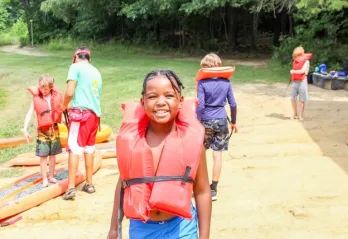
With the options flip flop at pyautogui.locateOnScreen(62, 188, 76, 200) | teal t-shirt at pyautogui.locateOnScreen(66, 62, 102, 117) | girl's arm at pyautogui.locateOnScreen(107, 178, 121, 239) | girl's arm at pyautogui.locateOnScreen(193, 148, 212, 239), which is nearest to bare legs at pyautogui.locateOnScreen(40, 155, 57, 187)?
flip flop at pyautogui.locateOnScreen(62, 188, 76, 200)

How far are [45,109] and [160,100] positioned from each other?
3832mm

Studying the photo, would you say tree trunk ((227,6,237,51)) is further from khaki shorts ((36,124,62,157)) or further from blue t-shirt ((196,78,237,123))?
blue t-shirt ((196,78,237,123))

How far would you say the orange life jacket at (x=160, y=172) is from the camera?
2.57 m

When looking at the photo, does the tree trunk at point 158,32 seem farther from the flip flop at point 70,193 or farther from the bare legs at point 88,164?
the flip flop at point 70,193

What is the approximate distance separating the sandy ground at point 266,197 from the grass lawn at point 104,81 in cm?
380

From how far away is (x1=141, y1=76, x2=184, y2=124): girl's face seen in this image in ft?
8.61

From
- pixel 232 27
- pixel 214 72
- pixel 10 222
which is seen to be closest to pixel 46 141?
pixel 10 222

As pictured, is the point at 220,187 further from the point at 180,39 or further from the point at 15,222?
the point at 180,39

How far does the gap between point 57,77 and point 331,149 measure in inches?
514

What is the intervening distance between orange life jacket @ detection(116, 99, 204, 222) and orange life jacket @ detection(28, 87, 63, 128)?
A: 11.9 ft

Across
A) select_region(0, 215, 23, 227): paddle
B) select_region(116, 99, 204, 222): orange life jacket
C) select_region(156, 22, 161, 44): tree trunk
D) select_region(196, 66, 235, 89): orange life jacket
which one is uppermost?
select_region(156, 22, 161, 44): tree trunk

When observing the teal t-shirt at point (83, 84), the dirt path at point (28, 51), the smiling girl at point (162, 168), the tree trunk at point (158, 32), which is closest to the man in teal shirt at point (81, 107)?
the teal t-shirt at point (83, 84)

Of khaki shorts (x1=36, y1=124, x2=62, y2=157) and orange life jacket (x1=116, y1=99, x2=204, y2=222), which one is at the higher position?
orange life jacket (x1=116, y1=99, x2=204, y2=222)

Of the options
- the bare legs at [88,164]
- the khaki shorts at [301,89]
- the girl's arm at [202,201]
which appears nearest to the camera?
the girl's arm at [202,201]
